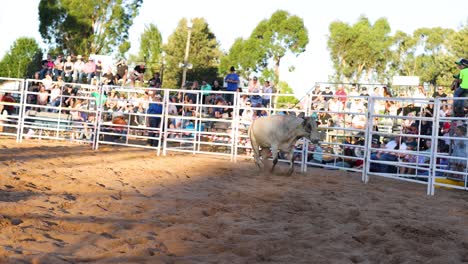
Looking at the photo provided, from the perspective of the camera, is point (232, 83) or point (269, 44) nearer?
point (232, 83)

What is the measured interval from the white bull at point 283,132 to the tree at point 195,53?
119 ft

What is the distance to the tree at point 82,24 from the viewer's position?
43.0 meters

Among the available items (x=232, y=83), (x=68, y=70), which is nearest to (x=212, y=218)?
(x=232, y=83)

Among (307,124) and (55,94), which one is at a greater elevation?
(55,94)

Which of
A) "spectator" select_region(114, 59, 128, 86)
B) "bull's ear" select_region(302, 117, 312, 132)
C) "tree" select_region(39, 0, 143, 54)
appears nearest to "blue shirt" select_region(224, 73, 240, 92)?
"spectator" select_region(114, 59, 128, 86)

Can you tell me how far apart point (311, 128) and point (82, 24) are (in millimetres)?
35310

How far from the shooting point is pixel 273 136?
38.4 feet

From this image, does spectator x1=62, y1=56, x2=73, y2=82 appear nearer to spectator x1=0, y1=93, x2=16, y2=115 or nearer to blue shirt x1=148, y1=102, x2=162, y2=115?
spectator x1=0, y1=93, x2=16, y2=115

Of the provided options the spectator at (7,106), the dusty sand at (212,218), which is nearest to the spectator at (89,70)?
the spectator at (7,106)

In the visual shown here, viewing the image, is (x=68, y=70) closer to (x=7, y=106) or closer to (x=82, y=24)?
(x=7, y=106)

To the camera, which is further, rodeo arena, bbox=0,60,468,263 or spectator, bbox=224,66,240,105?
spectator, bbox=224,66,240,105

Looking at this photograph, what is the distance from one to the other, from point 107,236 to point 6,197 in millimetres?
2087

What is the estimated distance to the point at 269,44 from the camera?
49406mm

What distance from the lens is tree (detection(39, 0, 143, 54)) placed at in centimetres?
4303
